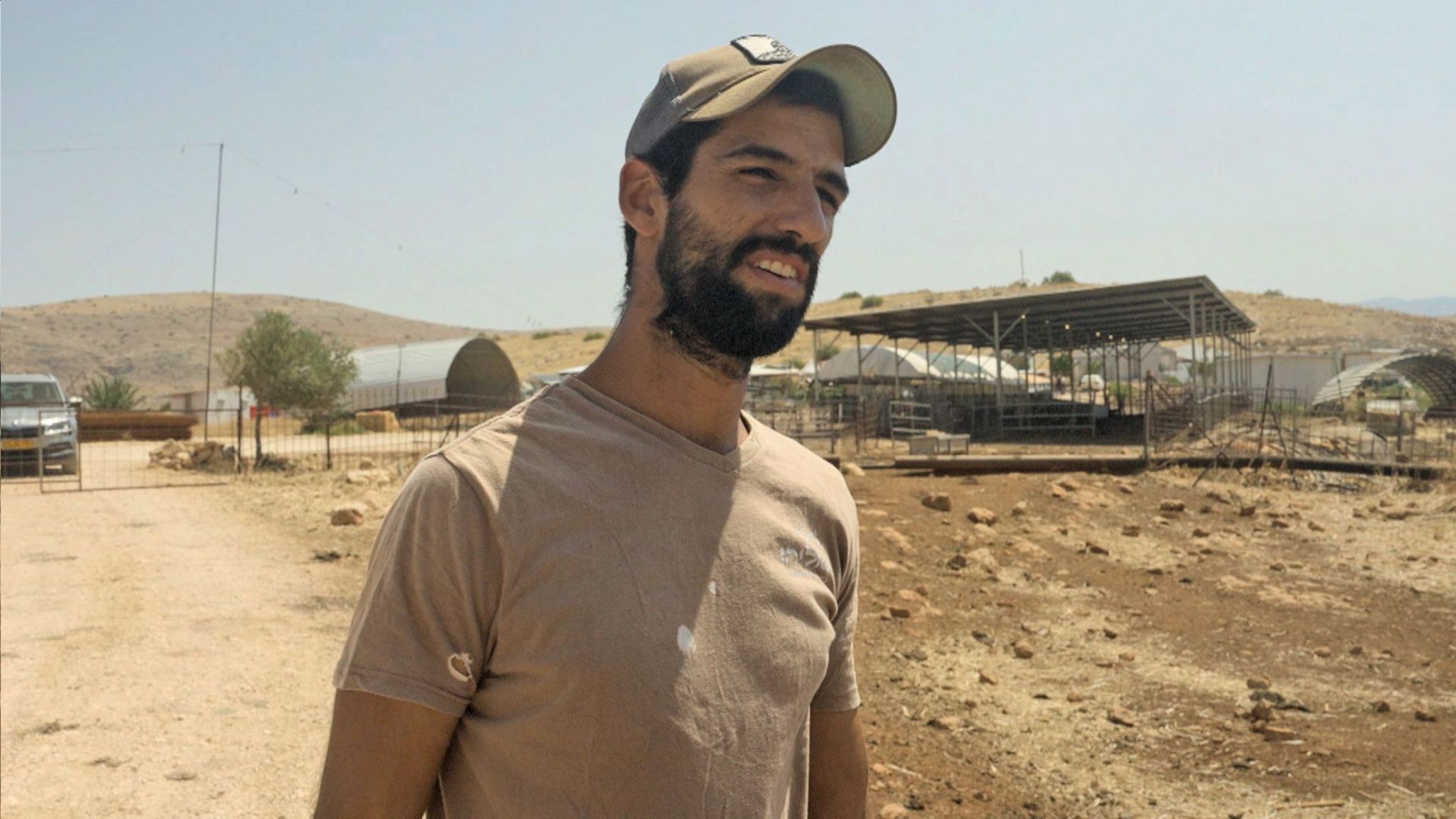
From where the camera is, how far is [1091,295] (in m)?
25.9

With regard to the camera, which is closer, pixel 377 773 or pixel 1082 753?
pixel 377 773

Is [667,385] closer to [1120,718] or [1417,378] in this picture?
[1120,718]

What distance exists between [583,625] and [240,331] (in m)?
87.8

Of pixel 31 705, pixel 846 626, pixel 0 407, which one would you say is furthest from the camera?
pixel 0 407

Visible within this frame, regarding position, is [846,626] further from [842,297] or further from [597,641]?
[842,297]

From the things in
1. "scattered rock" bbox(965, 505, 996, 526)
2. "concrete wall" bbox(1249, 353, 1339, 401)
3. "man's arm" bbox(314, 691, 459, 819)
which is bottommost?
"scattered rock" bbox(965, 505, 996, 526)

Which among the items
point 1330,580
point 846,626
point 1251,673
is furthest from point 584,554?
point 1330,580

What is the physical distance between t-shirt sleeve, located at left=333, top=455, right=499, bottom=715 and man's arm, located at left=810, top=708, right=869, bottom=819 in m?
0.79

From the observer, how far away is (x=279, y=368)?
23.5m

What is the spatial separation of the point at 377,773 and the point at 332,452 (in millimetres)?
25436

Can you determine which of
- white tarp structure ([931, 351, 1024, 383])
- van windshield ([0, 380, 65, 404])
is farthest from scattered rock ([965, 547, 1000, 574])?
white tarp structure ([931, 351, 1024, 383])

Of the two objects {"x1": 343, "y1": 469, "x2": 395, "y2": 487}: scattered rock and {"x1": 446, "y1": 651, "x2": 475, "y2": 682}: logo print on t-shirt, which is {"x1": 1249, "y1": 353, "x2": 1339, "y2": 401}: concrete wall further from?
{"x1": 446, "y1": 651, "x2": 475, "y2": 682}: logo print on t-shirt

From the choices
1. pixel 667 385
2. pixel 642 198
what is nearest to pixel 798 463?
pixel 667 385

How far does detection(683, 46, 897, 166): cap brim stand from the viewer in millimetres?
1713
